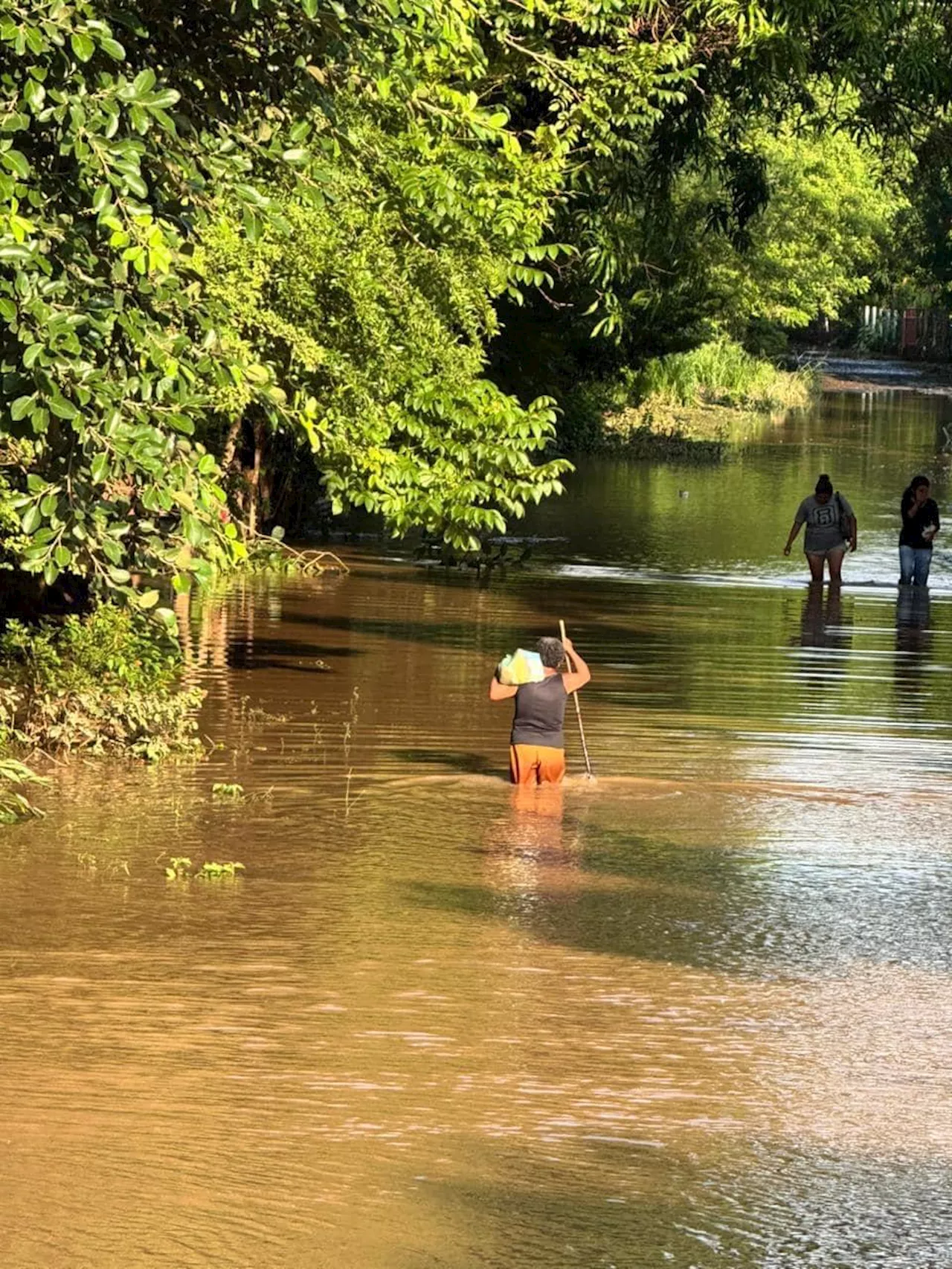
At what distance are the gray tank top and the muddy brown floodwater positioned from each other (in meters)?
0.41

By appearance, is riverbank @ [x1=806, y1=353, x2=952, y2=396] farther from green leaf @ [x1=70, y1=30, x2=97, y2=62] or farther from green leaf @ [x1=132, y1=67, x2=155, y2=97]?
green leaf @ [x1=70, y1=30, x2=97, y2=62]

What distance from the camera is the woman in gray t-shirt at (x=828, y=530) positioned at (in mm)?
26031

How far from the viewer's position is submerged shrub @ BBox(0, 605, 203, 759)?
14.5 m

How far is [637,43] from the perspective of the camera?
58.7ft

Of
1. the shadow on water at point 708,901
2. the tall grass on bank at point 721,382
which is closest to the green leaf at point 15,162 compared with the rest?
the shadow on water at point 708,901

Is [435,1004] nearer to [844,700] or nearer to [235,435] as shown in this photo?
[844,700]

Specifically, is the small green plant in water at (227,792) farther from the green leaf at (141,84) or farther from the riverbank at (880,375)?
the riverbank at (880,375)

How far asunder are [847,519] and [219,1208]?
1983cm

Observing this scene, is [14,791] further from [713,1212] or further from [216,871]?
[713,1212]

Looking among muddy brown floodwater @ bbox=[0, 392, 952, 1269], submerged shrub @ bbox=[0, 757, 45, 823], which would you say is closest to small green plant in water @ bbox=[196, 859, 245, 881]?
muddy brown floodwater @ bbox=[0, 392, 952, 1269]

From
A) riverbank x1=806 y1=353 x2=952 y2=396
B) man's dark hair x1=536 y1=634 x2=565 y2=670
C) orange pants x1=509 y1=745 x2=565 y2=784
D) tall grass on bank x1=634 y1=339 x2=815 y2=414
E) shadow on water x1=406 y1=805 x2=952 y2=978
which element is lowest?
shadow on water x1=406 y1=805 x2=952 y2=978

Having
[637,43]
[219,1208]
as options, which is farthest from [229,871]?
[637,43]

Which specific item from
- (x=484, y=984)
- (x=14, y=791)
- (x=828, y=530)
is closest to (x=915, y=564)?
(x=828, y=530)

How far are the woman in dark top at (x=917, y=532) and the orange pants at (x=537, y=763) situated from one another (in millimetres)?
12594
